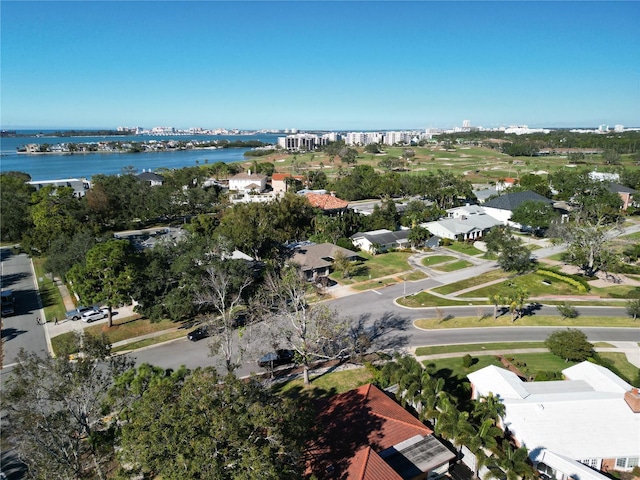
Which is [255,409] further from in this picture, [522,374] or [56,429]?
[522,374]

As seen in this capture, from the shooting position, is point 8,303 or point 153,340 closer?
point 153,340

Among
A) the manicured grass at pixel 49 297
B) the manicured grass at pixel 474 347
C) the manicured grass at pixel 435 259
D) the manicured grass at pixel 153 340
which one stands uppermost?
the manicured grass at pixel 435 259

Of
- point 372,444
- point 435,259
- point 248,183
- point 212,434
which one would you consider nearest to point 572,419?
point 372,444

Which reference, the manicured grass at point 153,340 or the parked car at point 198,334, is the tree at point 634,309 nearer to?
the parked car at point 198,334

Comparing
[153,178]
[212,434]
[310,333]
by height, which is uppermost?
[153,178]

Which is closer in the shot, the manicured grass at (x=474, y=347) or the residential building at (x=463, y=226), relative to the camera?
the manicured grass at (x=474, y=347)

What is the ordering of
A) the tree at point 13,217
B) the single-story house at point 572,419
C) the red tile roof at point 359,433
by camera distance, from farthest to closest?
the tree at point 13,217 → the single-story house at point 572,419 → the red tile roof at point 359,433

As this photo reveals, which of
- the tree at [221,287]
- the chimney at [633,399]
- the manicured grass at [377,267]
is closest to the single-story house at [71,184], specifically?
the tree at [221,287]

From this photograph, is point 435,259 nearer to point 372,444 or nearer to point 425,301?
point 425,301
